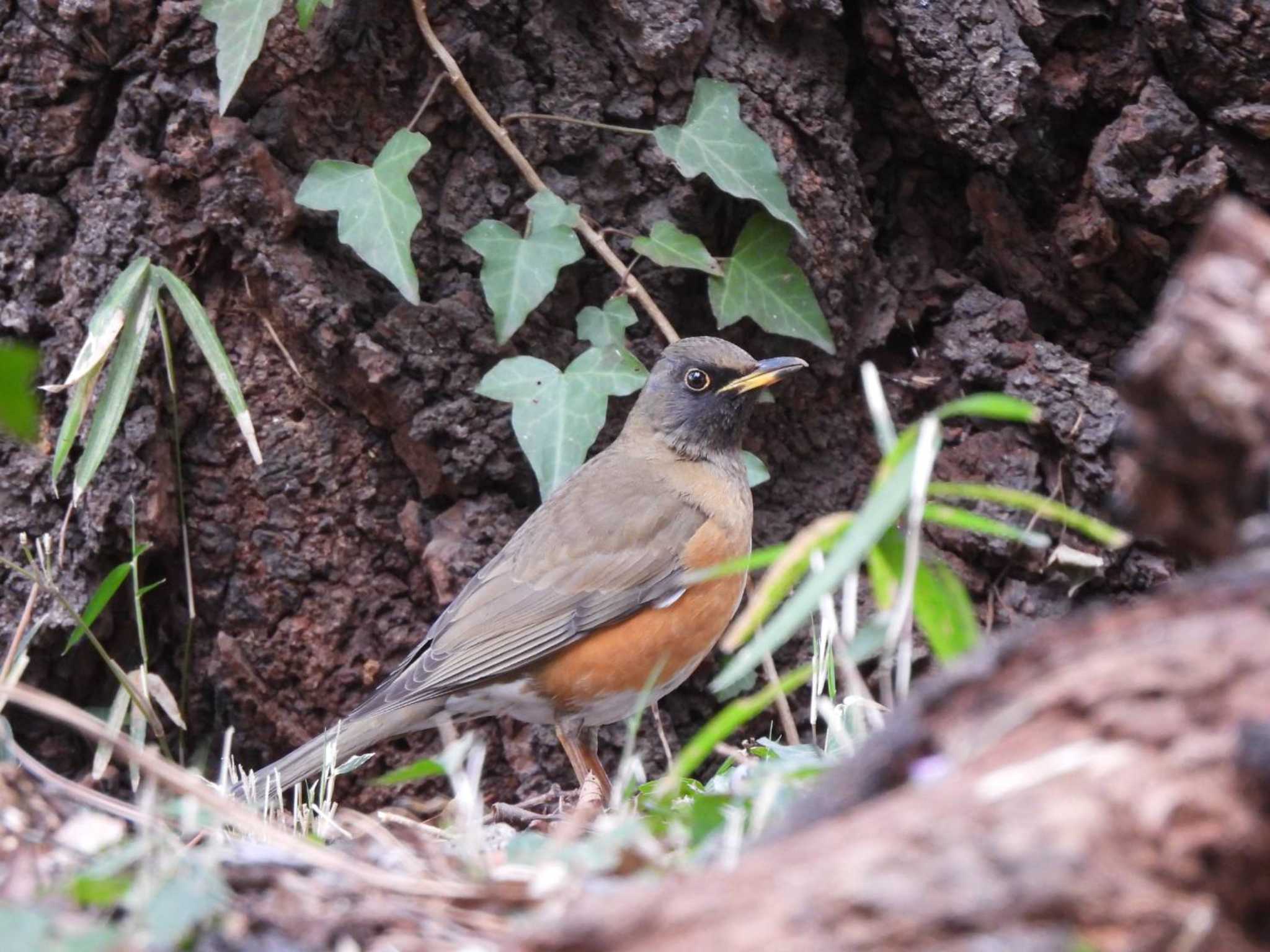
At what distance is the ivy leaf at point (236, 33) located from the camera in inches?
155

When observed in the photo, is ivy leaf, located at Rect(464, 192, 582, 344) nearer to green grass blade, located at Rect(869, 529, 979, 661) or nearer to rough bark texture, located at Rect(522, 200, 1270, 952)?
green grass blade, located at Rect(869, 529, 979, 661)

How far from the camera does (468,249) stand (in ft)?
14.8

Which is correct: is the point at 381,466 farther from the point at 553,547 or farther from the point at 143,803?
the point at 143,803

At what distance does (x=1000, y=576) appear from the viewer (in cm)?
453

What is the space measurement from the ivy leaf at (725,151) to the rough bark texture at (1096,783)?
9.17 ft

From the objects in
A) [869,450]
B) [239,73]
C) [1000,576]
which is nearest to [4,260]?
[239,73]

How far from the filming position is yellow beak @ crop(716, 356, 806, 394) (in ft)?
14.3

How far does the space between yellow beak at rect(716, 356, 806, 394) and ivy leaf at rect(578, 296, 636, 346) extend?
1.28 ft

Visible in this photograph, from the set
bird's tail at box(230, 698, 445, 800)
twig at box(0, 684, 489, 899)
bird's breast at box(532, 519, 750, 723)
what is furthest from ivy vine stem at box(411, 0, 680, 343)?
twig at box(0, 684, 489, 899)

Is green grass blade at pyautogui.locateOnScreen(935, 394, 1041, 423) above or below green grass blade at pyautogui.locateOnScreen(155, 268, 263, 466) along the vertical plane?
above

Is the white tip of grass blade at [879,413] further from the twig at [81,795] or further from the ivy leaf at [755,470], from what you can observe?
the ivy leaf at [755,470]

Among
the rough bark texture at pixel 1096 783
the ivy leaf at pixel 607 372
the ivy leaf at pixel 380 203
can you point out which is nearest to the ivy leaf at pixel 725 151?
the ivy leaf at pixel 607 372

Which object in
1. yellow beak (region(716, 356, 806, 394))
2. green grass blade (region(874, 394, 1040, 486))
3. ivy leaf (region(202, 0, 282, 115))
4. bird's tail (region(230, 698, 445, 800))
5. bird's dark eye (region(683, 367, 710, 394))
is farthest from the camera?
bird's dark eye (region(683, 367, 710, 394))

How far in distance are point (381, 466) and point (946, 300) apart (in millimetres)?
1962
